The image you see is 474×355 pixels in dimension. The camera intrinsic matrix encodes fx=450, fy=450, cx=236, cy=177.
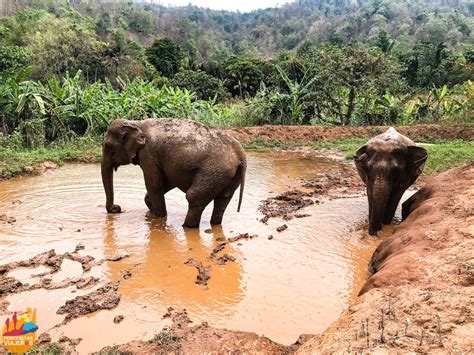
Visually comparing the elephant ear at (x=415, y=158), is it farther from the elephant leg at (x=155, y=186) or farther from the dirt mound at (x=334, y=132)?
the dirt mound at (x=334, y=132)

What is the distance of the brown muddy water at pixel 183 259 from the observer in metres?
4.65

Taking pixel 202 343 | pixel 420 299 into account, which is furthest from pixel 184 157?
pixel 420 299

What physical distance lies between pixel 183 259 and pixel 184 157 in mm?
1642

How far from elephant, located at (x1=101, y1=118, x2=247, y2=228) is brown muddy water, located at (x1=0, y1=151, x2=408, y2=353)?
61 centimetres

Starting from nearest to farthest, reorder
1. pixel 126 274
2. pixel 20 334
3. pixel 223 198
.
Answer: pixel 20 334 → pixel 126 274 → pixel 223 198

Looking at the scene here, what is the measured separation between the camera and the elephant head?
282 inches

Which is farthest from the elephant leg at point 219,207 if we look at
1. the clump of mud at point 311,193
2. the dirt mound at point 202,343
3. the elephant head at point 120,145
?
the dirt mound at point 202,343

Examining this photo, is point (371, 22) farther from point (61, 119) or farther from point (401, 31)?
point (61, 119)

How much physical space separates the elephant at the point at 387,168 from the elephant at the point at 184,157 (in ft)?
6.62

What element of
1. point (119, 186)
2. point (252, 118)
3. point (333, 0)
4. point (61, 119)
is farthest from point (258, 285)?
point (333, 0)

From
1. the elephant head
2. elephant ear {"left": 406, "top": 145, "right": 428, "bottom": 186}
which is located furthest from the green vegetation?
elephant ear {"left": 406, "top": 145, "right": 428, "bottom": 186}

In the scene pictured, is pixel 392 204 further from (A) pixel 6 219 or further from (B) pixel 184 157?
(A) pixel 6 219

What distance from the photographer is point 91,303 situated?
4.83m

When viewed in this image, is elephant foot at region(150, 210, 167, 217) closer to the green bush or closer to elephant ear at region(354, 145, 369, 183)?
elephant ear at region(354, 145, 369, 183)
